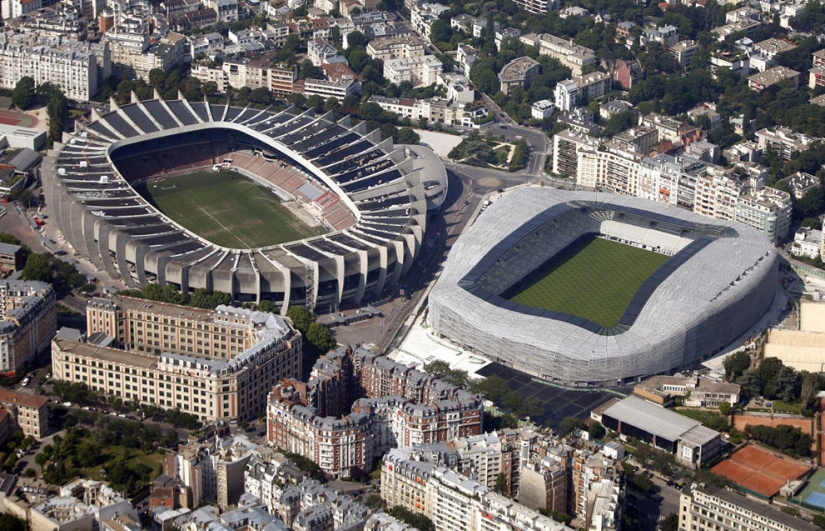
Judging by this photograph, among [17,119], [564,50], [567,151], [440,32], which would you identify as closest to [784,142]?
[567,151]

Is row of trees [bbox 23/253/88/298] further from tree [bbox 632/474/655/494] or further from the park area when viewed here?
tree [bbox 632/474/655/494]

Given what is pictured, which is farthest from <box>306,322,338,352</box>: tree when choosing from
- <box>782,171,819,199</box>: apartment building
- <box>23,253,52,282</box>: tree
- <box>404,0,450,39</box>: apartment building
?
<box>404,0,450,39</box>: apartment building

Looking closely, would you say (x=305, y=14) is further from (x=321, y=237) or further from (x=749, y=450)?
(x=749, y=450)

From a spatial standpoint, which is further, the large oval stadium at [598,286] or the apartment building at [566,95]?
the apartment building at [566,95]

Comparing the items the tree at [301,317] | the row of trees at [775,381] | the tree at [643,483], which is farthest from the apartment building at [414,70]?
the tree at [643,483]

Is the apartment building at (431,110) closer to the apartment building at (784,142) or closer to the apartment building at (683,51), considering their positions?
the apartment building at (683,51)

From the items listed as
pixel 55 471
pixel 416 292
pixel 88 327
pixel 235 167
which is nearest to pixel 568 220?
pixel 416 292

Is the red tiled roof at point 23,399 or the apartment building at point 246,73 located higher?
the apartment building at point 246,73
